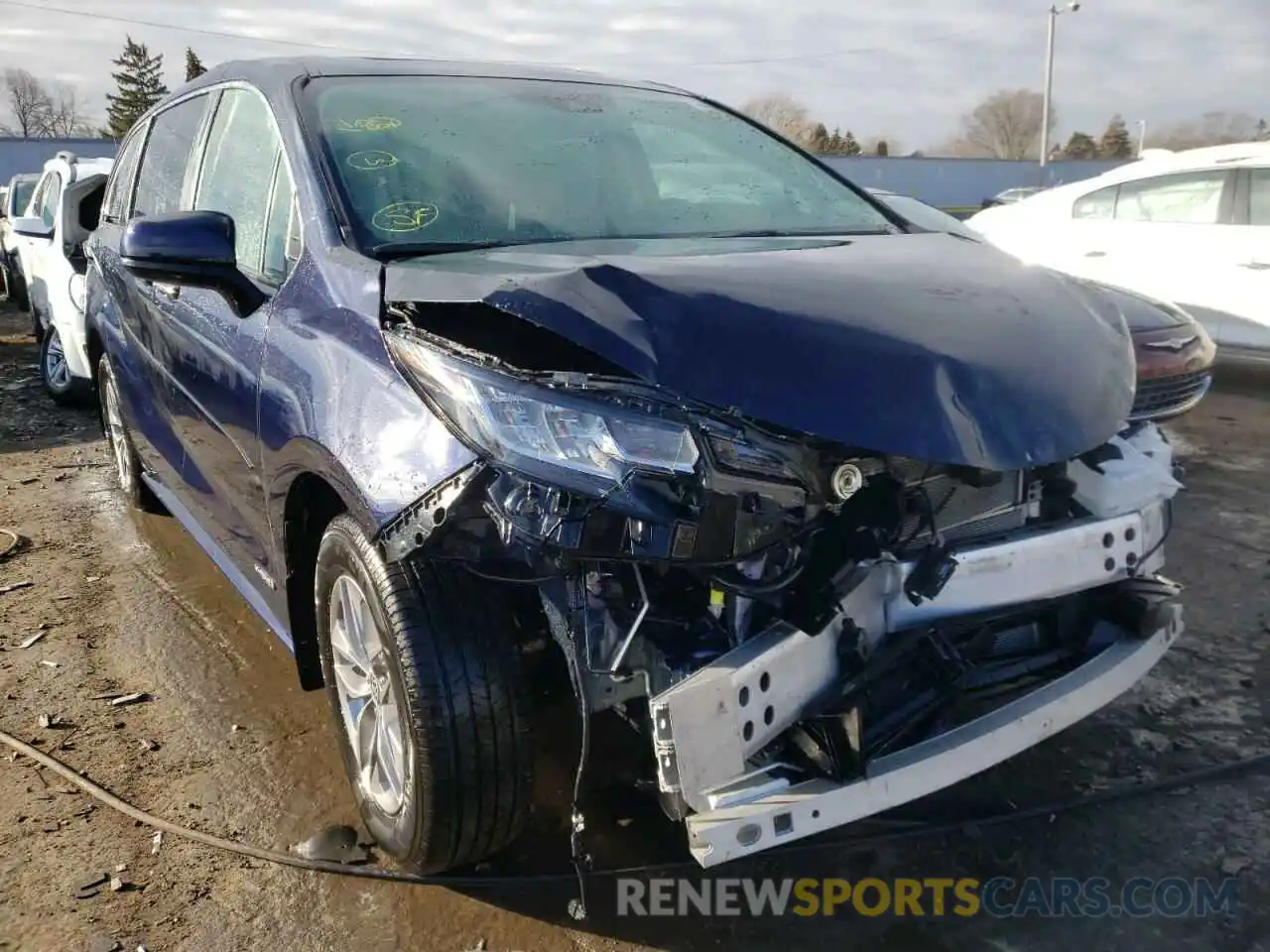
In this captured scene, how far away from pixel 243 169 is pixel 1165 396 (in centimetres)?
Result: 273

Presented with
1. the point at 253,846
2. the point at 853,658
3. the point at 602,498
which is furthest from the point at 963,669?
the point at 253,846

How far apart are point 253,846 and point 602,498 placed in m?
1.48

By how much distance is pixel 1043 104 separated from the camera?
139 feet

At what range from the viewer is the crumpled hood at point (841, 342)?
191 centimetres

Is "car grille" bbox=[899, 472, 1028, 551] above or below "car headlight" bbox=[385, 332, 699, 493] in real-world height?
below

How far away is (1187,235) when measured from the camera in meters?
7.06

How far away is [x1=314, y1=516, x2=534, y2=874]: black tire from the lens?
2094 millimetres

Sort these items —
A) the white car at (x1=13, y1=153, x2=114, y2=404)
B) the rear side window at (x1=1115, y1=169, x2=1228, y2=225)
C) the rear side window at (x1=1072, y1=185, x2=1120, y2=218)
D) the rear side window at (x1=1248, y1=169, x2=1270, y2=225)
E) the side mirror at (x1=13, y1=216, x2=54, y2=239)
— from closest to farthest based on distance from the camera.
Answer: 1. the side mirror at (x1=13, y1=216, x2=54, y2=239)
2. the white car at (x1=13, y1=153, x2=114, y2=404)
3. the rear side window at (x1=1248, y1=169, x2=1270, y2=225)
4. the rear side window at (x1=1115, y1=169, x2=1228, y2=225)
5. the rear side window at (x1=1072, y1=185, x2=1120, y2=218)

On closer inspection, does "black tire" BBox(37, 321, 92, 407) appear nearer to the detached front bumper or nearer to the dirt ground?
the dirt ground

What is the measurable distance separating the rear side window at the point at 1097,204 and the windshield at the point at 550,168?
16.1 feet

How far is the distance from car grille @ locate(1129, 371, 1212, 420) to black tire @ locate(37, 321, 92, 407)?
24.0 ft

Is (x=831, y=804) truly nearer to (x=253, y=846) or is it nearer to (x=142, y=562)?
(x=253, y=846)

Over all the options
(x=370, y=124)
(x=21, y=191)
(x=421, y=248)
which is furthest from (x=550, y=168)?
(x=21, y=191)

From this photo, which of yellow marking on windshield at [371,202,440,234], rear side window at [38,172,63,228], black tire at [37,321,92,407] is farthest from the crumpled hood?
rear side window at [38,172,63,228]
